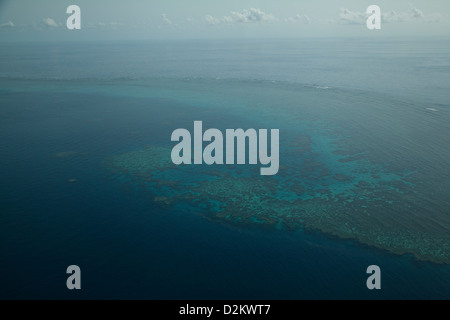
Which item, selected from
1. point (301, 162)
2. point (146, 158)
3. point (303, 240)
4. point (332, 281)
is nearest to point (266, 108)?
point (301, 162)

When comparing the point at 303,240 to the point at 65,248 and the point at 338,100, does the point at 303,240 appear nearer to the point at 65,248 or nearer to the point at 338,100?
the point at 65,248

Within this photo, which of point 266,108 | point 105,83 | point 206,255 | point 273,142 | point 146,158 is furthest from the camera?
point 105,83

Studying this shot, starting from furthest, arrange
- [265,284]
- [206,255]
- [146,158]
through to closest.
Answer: [146,158], [206,255], [265,284]

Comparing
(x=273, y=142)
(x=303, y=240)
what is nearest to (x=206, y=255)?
(x=303, y=240)
